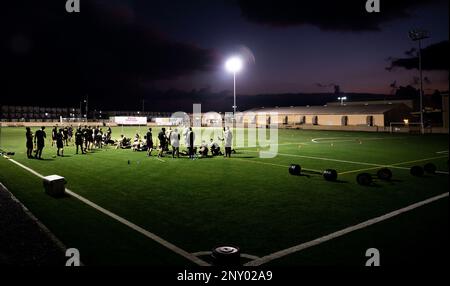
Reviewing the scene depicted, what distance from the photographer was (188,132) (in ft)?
75.7

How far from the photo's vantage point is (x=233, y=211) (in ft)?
31.6

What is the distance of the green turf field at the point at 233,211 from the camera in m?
6.82

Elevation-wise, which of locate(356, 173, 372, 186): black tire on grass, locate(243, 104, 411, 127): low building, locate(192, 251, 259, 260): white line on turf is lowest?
locate(192, 251, 259, 260): white line on turf

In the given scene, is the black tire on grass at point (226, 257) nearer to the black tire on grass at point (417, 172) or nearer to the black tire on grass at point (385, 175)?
the black tire on grass at point (385, 175)

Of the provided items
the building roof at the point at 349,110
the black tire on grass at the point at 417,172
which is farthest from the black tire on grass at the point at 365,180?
the building roof at the point at 349,110

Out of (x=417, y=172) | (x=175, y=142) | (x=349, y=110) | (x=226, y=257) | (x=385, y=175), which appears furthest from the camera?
(x=349, y=110)

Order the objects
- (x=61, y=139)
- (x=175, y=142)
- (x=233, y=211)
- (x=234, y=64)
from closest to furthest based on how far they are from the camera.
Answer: (x=233, y=211) < (x=175, y=142) < (x=61, y=139) < (x=234, y=64)

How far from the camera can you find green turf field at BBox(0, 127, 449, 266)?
22.4ft

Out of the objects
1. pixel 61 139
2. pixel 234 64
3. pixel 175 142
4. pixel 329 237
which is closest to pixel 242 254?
pixel 329 237

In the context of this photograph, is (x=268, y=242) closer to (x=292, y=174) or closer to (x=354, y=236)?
(x=354, y=236)

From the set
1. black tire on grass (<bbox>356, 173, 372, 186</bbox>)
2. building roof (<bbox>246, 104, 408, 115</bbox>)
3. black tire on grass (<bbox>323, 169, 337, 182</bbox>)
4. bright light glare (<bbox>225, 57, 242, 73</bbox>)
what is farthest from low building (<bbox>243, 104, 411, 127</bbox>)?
black tire on grass (<bbox>356, 173, 372, 186</bbox>)

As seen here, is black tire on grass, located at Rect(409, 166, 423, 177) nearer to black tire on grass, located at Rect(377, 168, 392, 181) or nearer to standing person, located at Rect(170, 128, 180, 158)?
black tire on grass, located at Rect(377, 168, 392, 181)

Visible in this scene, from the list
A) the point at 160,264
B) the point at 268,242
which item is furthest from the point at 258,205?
the point at 160,264

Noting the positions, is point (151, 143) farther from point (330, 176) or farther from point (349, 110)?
point (349, 110)
